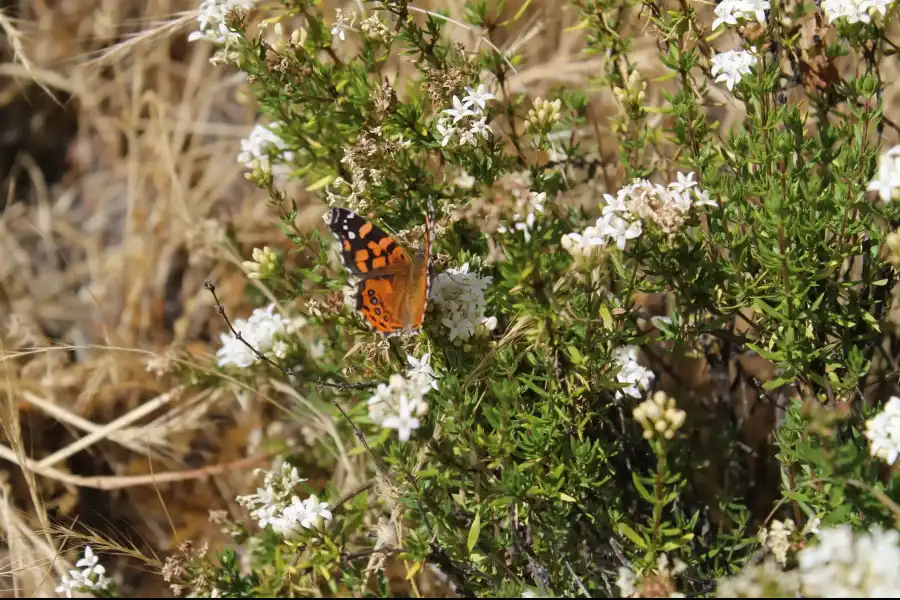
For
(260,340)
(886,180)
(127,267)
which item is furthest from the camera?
(127,267)

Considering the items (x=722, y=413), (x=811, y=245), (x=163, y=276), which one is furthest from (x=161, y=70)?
(x=811, y=245)

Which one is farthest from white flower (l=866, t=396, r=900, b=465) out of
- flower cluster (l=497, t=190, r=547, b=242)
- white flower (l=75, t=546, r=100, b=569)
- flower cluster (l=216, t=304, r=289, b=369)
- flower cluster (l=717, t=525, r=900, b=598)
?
white flower (l=75, t=546, r=100, b=569)

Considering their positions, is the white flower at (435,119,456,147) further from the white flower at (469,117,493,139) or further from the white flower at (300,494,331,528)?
the white flower at (300,494,331,528)

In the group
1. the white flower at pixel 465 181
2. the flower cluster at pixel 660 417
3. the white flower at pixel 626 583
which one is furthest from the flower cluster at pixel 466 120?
the white flower at pixel 626 583

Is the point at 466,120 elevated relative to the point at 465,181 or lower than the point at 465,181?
elevated

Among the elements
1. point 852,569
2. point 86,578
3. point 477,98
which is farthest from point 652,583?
point 86,578

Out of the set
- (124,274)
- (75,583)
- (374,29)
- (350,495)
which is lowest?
(124,274)

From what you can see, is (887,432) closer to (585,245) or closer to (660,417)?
(660,417)
